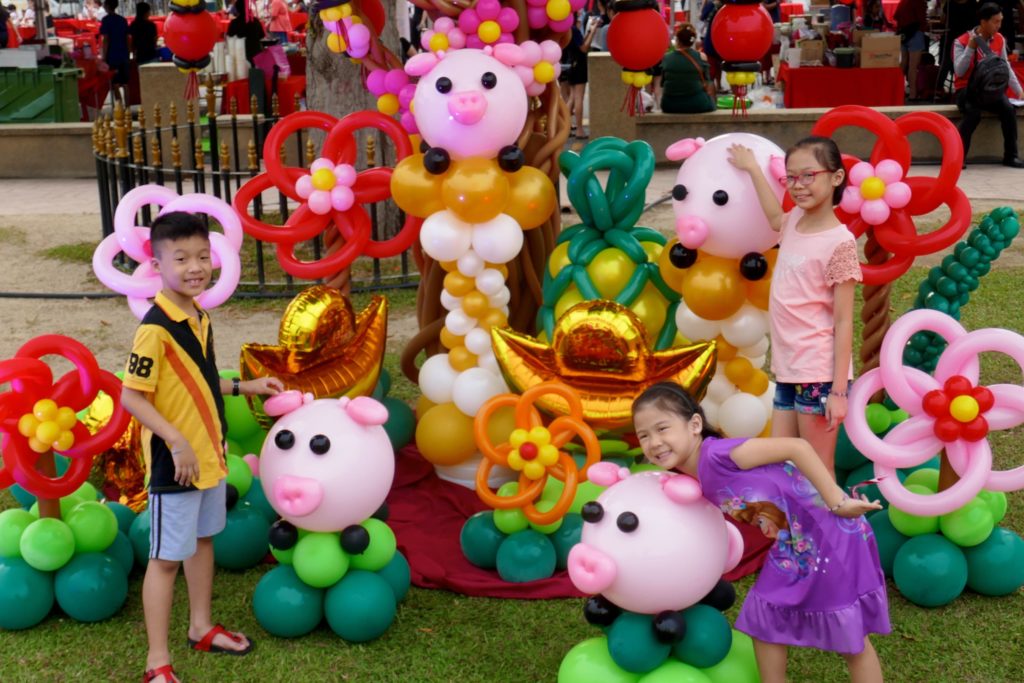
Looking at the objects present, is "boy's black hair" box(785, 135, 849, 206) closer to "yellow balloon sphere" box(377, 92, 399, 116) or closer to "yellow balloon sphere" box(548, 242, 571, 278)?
"yellow balloon sphere" box(548, 242, 571, 278)

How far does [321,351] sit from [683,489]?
202 cm

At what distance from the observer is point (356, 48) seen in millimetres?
5121

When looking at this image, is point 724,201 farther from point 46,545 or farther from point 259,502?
point 46,545

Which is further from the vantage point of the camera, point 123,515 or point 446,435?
point 446,435

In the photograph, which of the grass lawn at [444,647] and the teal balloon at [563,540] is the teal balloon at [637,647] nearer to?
the grass lawn at [444,647]

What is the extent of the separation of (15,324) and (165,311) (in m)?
4.88

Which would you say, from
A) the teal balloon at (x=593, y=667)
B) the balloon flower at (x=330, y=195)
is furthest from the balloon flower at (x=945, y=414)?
the balloon flower at (x=330, y=195)

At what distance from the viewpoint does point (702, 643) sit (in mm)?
3422

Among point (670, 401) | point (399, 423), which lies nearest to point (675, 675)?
point (670, 401)

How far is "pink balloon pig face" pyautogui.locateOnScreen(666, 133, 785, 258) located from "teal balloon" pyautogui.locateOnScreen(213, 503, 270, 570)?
1.91 meters

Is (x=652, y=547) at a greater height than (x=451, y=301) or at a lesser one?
lesser

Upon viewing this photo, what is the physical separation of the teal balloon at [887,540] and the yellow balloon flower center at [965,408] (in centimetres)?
47

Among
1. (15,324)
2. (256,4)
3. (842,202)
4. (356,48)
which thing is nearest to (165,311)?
(356,48)

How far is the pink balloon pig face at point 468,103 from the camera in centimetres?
464
